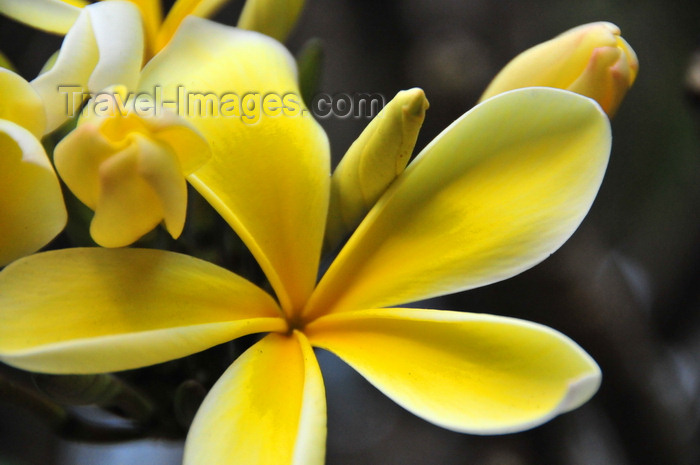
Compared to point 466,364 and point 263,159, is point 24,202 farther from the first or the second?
point 466,364

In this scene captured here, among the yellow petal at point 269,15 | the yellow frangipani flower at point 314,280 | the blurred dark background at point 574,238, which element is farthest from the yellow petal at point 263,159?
the blurred dark background at point 574,238

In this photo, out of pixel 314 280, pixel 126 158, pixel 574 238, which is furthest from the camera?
pixel 574 238

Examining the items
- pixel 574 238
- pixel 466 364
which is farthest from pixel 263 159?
pixel 574 238

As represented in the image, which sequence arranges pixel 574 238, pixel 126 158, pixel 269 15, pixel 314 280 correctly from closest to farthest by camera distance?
pixel 126 158 → pixel 314 280 → pixel 269 15 → pixel 574 238

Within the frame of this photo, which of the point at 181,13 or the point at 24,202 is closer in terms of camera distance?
the point at 24,202

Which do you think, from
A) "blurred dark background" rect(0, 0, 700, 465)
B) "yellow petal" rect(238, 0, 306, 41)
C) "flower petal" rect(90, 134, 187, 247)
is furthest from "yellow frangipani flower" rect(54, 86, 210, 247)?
"blurred dark background" rect(0, 0, 700, 465)

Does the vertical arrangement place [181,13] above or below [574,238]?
above

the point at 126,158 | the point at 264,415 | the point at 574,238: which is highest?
the point at 126,158
